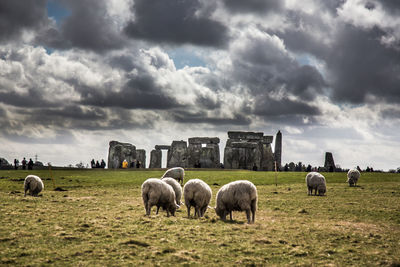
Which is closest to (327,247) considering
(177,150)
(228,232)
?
(228,232)

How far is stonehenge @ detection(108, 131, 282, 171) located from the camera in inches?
2357

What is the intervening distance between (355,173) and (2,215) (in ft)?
79.2

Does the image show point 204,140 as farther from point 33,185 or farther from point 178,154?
point 33,185

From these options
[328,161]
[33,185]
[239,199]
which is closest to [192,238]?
→ [239,199]

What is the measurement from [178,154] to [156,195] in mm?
47833

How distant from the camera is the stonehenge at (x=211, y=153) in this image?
59875mm

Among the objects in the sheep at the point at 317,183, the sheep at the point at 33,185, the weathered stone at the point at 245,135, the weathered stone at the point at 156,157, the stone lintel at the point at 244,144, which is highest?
the weathered stone at the point at 245,135

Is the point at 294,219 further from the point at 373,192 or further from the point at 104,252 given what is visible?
the point at 373,192

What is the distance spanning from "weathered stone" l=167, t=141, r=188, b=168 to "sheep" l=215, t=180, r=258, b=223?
155ft

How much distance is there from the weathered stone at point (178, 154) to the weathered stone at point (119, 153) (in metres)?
5.78

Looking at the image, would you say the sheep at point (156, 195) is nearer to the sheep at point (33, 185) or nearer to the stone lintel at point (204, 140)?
the sheep at point (33, 185)

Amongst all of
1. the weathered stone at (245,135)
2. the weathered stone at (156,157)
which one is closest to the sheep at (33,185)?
the weathered stone at (156,157)

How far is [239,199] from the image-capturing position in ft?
45.0

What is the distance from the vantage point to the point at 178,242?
995 centimetres
